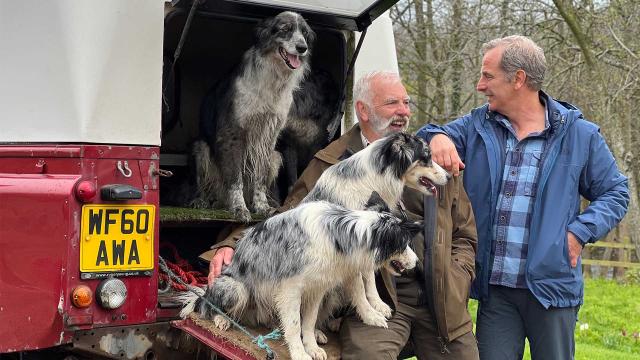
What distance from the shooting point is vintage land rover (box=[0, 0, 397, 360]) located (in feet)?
10.0

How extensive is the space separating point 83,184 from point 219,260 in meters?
0.90

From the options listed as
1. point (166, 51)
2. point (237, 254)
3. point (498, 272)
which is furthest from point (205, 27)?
point (498, 272)

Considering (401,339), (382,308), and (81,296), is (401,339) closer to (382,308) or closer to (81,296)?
(382,308)

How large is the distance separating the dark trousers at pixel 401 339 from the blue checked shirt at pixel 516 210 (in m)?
0.43

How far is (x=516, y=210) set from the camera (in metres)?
3.87

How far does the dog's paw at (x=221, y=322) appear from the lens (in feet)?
10.9

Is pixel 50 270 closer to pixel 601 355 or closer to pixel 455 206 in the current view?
pixel 455 206

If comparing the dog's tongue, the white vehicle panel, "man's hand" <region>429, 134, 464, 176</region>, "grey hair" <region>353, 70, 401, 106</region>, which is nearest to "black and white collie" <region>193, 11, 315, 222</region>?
the dog's tongue

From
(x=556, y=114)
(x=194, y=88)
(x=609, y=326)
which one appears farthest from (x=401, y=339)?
(x=609, y=326)

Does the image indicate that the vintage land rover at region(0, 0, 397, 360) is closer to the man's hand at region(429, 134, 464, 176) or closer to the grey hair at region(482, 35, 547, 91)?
the man's hand at region(429, 134, 464, 176)

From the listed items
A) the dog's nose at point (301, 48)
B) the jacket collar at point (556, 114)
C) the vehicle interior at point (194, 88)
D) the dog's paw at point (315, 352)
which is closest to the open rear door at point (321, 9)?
the vehicle interior at point (194, 88)

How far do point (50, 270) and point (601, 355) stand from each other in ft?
19.2

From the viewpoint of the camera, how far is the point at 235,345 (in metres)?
3.14

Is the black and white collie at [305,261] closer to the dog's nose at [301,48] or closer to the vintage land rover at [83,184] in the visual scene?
the vintage land rover at [83,184]
